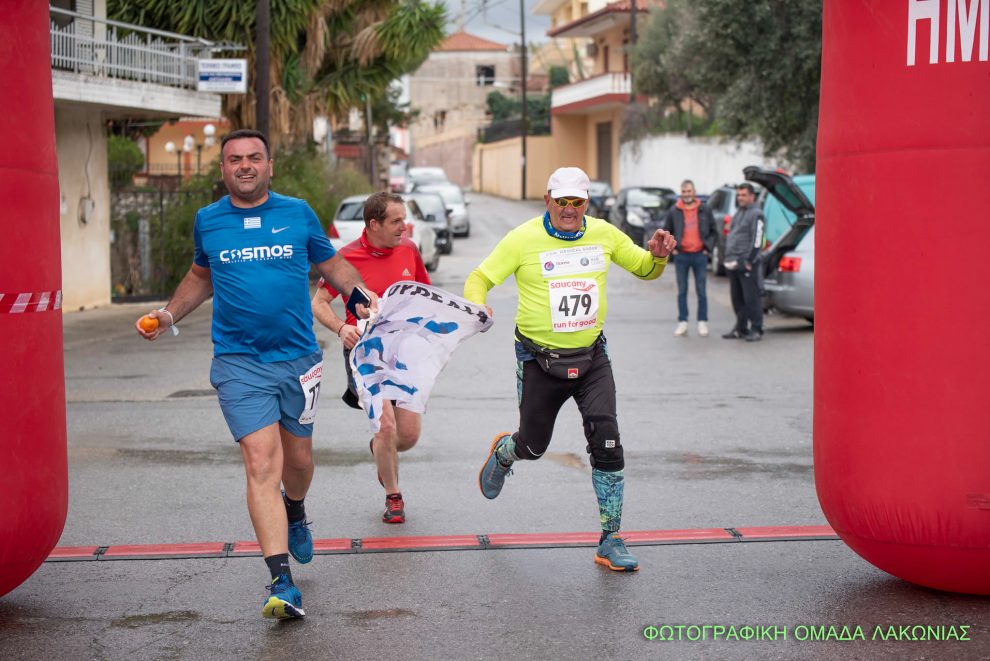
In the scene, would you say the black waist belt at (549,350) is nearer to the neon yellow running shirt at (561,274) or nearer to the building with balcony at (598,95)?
the neon yellow running shirt at (561,274)

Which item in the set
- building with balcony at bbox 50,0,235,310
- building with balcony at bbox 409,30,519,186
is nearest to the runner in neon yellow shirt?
building with balcony at bbox 50,0,235,310

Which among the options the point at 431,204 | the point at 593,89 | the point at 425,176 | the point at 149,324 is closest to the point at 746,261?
the point at 149,324

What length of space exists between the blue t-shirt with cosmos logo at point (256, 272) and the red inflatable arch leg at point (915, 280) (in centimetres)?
233

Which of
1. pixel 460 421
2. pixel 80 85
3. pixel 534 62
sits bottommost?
pixel 460 421

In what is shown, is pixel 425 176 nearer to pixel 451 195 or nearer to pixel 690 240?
pixel 451 195

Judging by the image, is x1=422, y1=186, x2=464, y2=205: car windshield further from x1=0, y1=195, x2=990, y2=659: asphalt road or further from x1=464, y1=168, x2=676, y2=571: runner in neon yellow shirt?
x1=464, y1=168, x2=676, y2=571: runner in neon yellow shirt

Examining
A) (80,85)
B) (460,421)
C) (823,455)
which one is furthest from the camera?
(80,85)

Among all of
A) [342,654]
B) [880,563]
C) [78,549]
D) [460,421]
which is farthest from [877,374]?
[460,421]

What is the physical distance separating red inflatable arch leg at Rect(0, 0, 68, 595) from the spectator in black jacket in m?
11.9

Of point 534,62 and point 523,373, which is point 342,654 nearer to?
point 523,373

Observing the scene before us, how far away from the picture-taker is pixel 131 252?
2353cm

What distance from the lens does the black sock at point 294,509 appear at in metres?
6.03

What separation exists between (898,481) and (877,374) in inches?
17.3

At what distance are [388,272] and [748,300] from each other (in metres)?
9.62
